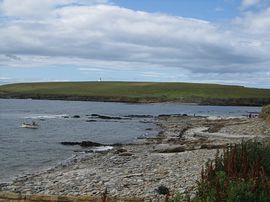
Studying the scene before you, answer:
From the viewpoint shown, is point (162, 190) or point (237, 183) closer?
point (237, 183)

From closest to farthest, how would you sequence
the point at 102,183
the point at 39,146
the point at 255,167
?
the point at 255,167, the point at 102,183, the point at 39,146

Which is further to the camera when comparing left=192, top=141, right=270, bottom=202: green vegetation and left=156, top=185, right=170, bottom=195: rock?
left=156, top=185, right=170, bottom=195: rock

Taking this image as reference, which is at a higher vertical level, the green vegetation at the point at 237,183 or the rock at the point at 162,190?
the green vegetation at the point at 237,183

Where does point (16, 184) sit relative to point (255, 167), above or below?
below

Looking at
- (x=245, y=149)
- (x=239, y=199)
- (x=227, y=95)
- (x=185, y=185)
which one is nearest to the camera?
(x=239, y=199)

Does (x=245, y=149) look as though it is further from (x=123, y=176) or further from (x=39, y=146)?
(x=39, y=146)

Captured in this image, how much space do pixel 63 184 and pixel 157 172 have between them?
158 inches

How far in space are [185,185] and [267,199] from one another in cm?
741

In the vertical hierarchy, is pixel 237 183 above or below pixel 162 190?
above

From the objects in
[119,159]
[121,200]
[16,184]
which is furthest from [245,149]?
[119,159]

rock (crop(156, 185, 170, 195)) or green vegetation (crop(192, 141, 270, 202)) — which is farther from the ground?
green vegetation (crop(192, 141, 270, 202))

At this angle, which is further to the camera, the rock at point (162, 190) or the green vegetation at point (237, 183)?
the rock at point (162, 190)

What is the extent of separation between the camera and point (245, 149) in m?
14.6

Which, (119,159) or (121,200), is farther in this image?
(119,159)
